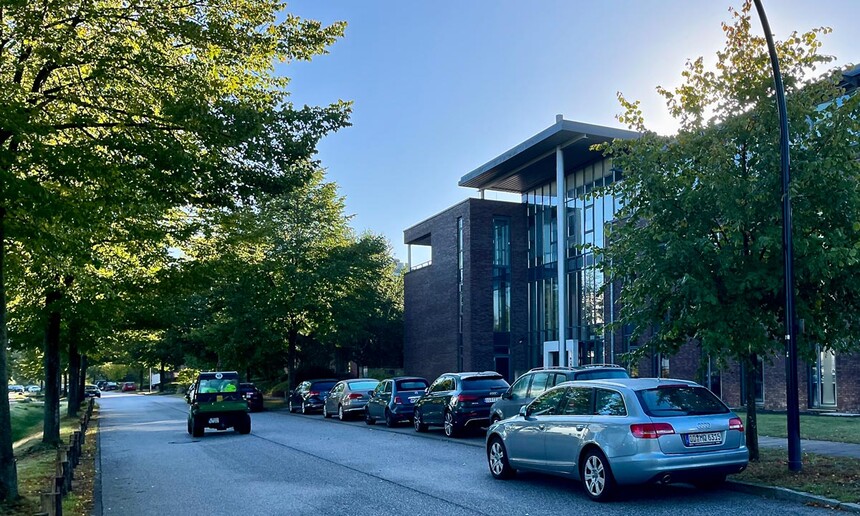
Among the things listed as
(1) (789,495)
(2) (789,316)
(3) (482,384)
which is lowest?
(1) (789,495)

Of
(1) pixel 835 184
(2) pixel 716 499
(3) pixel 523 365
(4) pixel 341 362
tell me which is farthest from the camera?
(4) pixel 341 362

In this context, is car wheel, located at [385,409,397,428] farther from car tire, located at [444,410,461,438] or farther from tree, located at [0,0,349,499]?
tree, located at [0,0,349,499]

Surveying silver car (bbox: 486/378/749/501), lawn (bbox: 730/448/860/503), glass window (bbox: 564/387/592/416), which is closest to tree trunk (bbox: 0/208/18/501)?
silver car (bbox: 486/378/749/501)

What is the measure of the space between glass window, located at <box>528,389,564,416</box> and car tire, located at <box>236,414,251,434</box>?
42.9 feet

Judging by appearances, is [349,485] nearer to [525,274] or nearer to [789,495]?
[789,495]

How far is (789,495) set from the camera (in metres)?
9.62

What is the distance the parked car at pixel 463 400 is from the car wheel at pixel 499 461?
6215 mm

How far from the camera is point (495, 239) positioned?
4378 centimetres

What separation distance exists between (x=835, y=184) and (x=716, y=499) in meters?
4.86

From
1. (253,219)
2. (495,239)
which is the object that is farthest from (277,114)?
(495,239)

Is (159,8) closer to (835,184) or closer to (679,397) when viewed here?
(679,397)

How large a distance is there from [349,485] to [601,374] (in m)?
6.36

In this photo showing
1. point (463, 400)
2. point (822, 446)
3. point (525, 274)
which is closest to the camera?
point (822, 446)

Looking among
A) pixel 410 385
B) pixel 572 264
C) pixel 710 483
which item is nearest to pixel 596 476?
pixel 710 483
